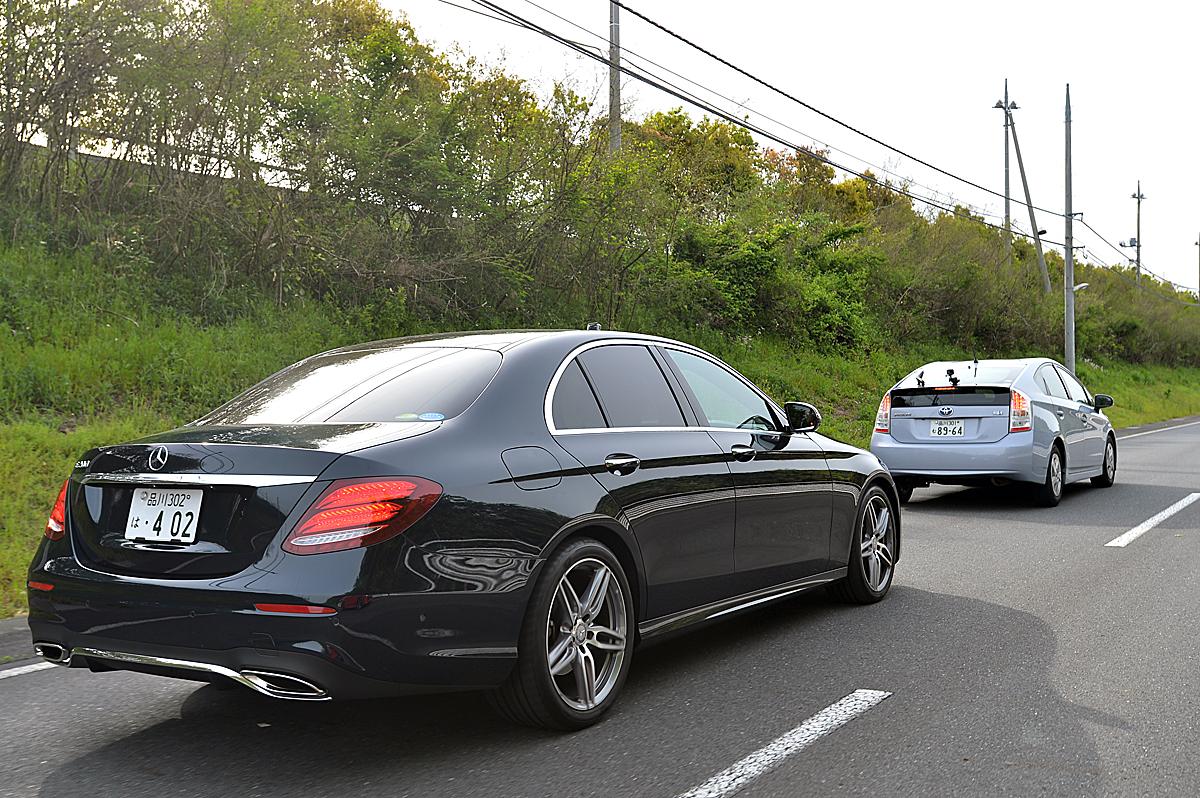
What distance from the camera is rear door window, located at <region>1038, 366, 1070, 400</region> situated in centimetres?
1269

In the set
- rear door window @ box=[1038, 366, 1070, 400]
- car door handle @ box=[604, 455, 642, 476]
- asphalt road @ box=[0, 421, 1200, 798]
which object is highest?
rear door window @ box=[1038, 366, 1070, 400]

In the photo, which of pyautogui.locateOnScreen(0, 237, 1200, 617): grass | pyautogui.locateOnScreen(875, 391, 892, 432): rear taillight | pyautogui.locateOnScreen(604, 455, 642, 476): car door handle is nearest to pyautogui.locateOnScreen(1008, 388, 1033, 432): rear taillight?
pyautogui.locateOnScreen(875, 391, 892, 432): rear taillight

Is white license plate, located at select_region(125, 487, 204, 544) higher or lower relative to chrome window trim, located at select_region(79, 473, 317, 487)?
lower

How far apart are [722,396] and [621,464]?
51.6 inches

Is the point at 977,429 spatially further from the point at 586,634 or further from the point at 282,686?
the point at 282,686

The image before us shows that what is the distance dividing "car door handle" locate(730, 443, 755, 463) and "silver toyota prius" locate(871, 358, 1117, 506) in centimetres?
651

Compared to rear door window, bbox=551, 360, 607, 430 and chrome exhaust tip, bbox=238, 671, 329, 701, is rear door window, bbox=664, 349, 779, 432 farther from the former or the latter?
chrome exhaust tip, bbox=238, 671, 329, 701

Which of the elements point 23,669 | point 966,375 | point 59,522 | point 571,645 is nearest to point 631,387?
point 571,645

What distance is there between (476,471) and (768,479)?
2.17m

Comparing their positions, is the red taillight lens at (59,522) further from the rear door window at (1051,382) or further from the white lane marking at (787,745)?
the rear door window at (1051,382)

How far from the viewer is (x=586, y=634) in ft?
15.0

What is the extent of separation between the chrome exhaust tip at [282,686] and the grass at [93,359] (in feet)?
11.0

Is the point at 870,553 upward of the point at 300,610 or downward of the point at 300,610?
downward

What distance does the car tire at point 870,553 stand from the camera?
688 cm
